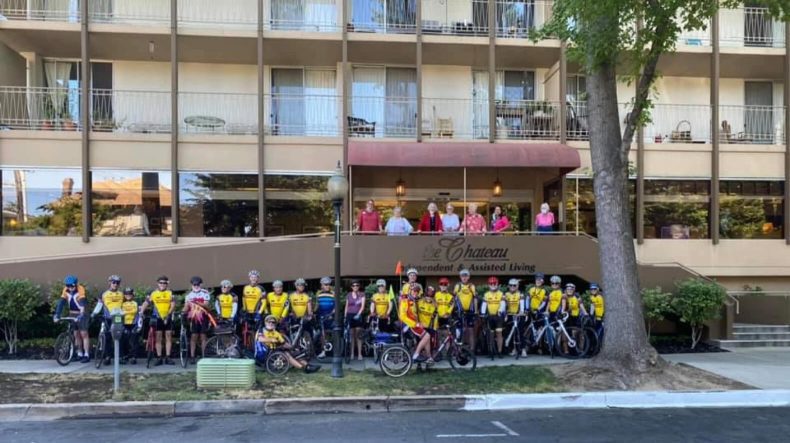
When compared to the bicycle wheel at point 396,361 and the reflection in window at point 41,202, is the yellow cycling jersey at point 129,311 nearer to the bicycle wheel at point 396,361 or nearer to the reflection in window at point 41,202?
the bicycle wheel at point 396,361

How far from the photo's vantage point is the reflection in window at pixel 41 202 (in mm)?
15750

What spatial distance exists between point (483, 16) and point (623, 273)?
10.5 meters

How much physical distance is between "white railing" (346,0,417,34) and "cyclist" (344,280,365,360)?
8.79m

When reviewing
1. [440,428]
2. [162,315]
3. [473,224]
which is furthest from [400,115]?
[440,428]

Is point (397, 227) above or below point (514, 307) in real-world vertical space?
above

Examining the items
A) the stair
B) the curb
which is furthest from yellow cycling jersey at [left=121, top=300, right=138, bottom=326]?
the stair

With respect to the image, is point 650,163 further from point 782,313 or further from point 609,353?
point 609,353

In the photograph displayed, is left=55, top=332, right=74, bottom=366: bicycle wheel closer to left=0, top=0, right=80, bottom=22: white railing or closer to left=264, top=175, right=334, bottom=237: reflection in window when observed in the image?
left=264, top=175, right=334, bottom=237: reflection in window

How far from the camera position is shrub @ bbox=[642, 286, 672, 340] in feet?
45.0

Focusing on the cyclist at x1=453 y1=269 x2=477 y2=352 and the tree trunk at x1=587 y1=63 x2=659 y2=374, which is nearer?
the tree trunk at x1=587 y1=63 x2=659 y2=374

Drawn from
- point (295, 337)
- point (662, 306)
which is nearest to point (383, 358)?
point (295, 337)

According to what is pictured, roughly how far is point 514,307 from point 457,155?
15.3ft

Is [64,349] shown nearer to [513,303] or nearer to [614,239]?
[513,303]

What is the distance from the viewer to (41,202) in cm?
1582
